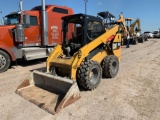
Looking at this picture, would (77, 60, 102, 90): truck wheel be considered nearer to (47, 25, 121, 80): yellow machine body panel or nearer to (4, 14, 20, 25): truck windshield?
(47, 25, 121, 80): yellow machine body panel

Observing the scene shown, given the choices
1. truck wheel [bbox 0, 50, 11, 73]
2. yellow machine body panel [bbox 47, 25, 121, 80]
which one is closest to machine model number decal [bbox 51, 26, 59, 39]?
truck wheel [bbox 0, 50, 11, 73]

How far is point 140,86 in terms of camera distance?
208 inches

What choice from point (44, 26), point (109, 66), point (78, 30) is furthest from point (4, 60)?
point (109, 66)

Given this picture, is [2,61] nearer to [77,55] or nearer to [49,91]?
[49,91]

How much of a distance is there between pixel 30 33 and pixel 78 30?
10.9ft

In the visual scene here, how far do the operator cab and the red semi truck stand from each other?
271cm

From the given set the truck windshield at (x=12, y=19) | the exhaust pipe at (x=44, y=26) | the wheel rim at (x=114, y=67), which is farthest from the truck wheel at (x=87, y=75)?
the truck windshield at (x=12, y=19)

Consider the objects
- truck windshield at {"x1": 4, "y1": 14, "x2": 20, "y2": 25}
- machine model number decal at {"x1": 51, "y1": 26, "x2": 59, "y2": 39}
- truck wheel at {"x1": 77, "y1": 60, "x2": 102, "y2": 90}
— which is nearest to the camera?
truck wheel at {"x1": 77, "y1": 60, "x2": 102, "y2": 90}

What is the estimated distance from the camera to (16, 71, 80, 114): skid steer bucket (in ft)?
13.0

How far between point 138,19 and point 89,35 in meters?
18.0

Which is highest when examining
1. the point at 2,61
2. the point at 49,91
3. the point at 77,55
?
the point at 77,55

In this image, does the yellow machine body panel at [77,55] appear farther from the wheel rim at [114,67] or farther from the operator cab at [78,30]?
the wheel rim at [114,67]

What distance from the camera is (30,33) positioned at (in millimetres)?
8312

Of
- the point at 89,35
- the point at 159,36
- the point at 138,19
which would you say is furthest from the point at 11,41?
the point at 159,36
